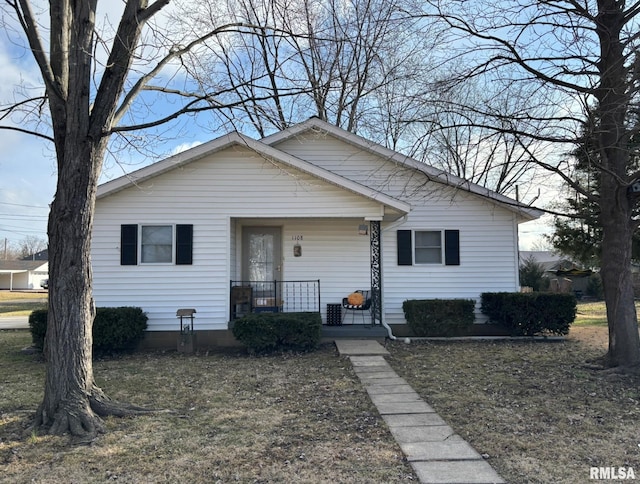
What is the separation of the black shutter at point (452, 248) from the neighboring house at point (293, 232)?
0.08ft

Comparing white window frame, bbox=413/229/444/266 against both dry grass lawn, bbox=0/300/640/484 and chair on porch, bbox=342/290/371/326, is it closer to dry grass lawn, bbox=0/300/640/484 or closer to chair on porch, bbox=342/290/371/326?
chair on porch, bbox=342/290/371/326

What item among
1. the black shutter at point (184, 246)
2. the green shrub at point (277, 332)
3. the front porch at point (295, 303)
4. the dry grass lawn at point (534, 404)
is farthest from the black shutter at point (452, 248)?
the black shutter at point (184, 246)

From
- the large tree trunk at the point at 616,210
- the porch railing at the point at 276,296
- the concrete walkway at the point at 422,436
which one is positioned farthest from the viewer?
the porch railing at the point at 276,296

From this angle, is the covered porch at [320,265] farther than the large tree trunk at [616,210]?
Yes

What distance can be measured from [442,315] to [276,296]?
397cm

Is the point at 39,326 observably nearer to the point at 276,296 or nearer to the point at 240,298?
the point at 240,298

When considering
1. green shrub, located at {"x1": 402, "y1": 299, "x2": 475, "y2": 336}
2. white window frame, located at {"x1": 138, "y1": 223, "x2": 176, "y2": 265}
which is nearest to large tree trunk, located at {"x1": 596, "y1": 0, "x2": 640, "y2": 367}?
green shrub, located at {"x1": 402, "y1": 299, "x2": 475, "y2": 336}

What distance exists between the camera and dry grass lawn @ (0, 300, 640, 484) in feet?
13.1

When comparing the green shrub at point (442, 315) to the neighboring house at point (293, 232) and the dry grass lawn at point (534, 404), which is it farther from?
the dry grass lawn at point (534, 404)

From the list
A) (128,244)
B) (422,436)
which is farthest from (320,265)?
(422,436)

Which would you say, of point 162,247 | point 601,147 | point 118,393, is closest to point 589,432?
point 601,147

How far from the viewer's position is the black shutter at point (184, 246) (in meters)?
9.98

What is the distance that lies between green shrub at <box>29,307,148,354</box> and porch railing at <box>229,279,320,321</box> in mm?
2207

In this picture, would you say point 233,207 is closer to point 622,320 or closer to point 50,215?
point 50,215
